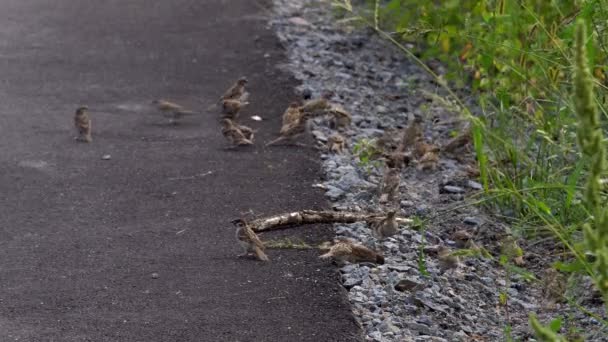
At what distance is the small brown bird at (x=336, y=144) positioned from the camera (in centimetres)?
821

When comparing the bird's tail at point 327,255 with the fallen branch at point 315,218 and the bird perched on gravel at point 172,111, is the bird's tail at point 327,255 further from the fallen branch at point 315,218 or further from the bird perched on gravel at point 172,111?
the bird perched on gravel at point 172,111

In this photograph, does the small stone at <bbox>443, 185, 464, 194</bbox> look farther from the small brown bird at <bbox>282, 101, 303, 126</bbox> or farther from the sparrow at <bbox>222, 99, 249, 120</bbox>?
the sparrow at <bbox>222, 99, 249, 120</bbox>

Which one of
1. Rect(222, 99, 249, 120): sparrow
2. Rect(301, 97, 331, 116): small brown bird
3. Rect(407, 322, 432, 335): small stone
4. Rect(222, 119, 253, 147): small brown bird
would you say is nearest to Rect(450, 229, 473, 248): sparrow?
Rect(407, 322, 432, 335): small stone

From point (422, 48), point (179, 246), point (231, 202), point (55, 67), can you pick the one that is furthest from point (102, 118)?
point (422, 48)

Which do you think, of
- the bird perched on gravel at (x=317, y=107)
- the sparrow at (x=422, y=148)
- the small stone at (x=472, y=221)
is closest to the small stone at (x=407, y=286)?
the small stone at (x=472, y=221)

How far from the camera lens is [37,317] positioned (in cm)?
534

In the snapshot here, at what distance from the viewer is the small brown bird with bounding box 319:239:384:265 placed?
5941mm

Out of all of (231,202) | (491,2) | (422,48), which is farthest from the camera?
(422,48)

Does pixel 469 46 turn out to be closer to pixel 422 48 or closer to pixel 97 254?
pixel 422 48

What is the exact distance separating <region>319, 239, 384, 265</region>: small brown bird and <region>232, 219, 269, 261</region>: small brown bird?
0.36m

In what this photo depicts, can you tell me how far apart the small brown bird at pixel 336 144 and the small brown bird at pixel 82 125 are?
6.14ft

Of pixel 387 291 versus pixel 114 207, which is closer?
pixel 387 291

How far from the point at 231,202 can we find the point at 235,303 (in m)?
1.72

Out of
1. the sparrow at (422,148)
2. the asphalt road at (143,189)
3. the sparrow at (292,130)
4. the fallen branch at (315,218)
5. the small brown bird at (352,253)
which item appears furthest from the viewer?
the sparrow at (292,130)
